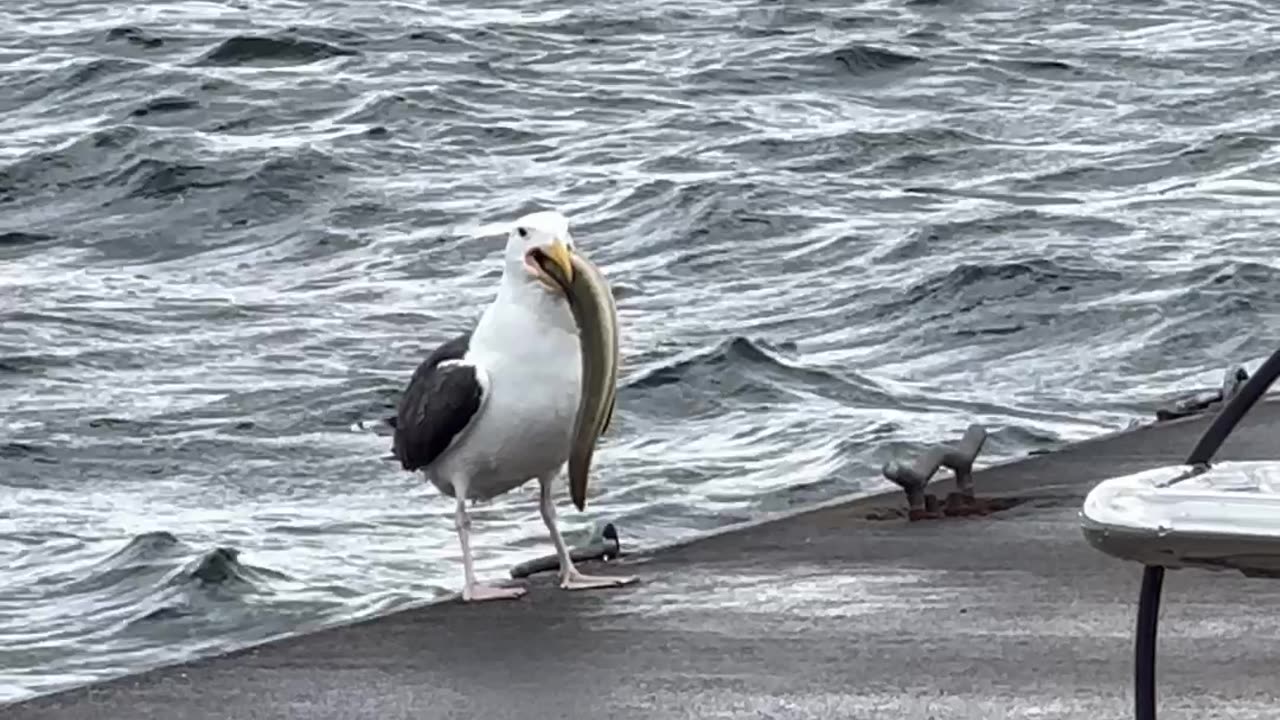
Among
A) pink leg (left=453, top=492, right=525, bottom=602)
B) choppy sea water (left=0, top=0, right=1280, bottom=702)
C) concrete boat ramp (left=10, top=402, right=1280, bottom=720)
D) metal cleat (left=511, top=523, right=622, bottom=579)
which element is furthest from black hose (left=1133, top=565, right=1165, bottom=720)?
choppy sea water (left=0, top=0, right=1280, bottom=702)

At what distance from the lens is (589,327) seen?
21.9 feet

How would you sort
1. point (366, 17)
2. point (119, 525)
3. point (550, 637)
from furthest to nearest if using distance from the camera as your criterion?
point (366, 17) < point (119, 525) < point (550, 637)

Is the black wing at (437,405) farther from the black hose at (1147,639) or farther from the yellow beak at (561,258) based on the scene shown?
the black hose at (1147,639)

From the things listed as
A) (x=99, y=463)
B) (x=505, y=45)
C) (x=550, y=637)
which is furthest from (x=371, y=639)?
(x=505, y=45)

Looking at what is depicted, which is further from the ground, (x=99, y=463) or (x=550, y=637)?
(x=550, y=637)

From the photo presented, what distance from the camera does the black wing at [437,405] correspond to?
6.72 meters

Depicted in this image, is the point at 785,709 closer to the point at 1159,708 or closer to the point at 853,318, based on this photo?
the point at 1159,708

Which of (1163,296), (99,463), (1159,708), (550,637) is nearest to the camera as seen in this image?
(1159,708)

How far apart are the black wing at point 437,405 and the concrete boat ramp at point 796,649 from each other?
41cm

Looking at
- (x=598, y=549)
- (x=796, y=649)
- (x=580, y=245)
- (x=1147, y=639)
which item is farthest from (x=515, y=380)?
(x=580, y=245)

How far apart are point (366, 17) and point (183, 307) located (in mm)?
11962

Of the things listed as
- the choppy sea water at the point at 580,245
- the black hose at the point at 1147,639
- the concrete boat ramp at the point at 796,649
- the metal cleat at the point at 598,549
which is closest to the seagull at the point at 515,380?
the concrete boat ramp at the point at 796,649

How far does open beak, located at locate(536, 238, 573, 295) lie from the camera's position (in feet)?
21.6

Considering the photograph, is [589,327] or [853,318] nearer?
[589,327]
